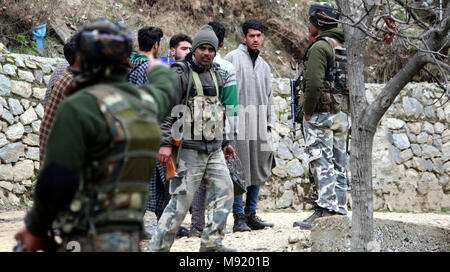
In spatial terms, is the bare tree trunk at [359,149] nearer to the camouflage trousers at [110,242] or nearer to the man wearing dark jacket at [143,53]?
the man wearing dark jacket at [143,53]

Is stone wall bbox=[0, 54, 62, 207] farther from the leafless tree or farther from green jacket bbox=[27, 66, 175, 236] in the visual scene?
green jacket bbox=[27, 66, 175, 236]

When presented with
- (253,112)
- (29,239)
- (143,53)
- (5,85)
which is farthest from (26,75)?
(29,239)

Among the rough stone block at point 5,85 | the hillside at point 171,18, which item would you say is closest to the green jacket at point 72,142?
the rough stone block at point 5,85

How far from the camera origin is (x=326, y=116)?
5.75 metres

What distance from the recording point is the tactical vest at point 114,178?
7.89 ft

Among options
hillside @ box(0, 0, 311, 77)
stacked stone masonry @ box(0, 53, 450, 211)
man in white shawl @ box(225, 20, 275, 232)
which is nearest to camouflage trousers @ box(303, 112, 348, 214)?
man in white shawl @ box(225, 20, 275, 232)

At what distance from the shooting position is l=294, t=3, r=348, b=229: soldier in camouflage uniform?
5621mm

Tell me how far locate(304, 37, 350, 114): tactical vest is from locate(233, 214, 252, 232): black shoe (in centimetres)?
143

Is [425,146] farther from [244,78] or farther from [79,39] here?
[79,39]

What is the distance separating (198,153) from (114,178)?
7.12 ft

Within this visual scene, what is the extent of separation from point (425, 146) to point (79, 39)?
323 inches
